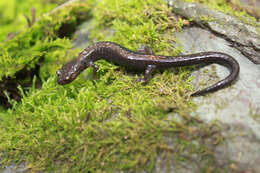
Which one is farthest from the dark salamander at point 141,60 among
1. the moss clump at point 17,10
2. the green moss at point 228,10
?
the moss clump at point 17,10

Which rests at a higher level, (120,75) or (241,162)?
(120,75)

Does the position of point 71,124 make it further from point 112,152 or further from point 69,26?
point 69,26

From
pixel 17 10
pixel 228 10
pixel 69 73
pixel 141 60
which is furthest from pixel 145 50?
pixel 17 10

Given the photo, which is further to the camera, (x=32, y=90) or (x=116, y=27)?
(x=116, y=27)

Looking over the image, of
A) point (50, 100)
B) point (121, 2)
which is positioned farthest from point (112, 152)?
point (121, 2)

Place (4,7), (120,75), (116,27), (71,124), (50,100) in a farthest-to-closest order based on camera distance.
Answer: (4,7) → (116,27) → (120,75) → (50,100) → (71,124)

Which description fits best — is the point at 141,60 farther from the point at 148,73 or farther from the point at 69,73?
the point at 69,73

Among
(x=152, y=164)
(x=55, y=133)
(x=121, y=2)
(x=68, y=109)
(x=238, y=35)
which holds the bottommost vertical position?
(x=152, y=164)

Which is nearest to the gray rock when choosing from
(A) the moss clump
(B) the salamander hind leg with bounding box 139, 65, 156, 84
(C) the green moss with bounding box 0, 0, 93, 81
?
(B) the salamander hind leg with bounding box 139, 65, 156, 84
